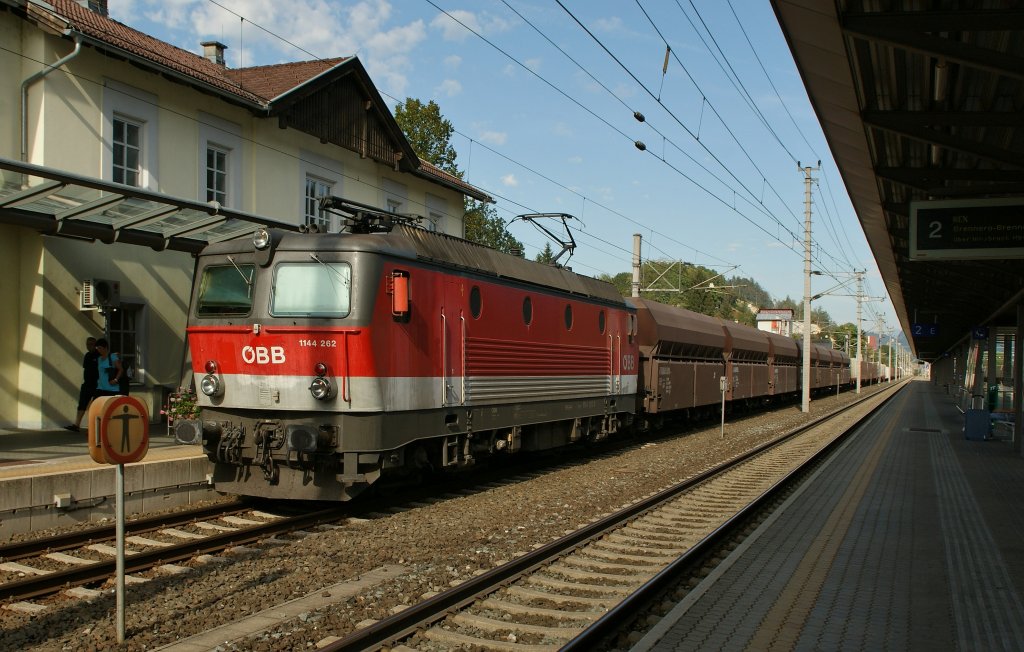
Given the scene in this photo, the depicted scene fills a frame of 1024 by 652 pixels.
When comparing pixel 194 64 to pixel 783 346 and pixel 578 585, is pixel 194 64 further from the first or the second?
pixel 783 346

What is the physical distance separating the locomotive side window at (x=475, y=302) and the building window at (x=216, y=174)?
898 cm

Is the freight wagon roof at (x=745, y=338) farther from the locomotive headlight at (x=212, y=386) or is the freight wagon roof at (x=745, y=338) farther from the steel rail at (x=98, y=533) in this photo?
the steel rail at (x=98, y=533)

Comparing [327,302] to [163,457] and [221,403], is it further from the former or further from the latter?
[163,457]

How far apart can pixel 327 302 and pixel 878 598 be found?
6497mm

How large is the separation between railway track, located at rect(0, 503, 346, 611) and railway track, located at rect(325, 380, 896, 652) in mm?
2973

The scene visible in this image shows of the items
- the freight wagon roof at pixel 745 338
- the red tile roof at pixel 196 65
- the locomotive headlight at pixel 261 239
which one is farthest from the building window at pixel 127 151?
the freight wagon roof at pixel 745 338

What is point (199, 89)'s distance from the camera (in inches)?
693

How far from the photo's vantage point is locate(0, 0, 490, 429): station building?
42.3ft

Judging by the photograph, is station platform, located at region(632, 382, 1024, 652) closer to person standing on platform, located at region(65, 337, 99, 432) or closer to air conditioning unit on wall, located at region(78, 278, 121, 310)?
person standing on platform, located at region(65, 337, 99, 432)

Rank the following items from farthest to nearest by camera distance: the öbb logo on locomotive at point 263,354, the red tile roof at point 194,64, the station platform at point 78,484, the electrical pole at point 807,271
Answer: the electrical pole at point 807,271
the red tile roof at point 194,64
the öbb logo on locomotive at point 263,354
the station platform at point 78,484

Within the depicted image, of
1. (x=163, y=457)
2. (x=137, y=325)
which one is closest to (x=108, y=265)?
(x=137, y=325)

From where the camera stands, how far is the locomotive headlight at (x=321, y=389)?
30.8ft

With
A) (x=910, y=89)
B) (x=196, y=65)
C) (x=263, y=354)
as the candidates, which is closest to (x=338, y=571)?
(x=263, y=354)

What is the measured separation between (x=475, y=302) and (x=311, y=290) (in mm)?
2756
